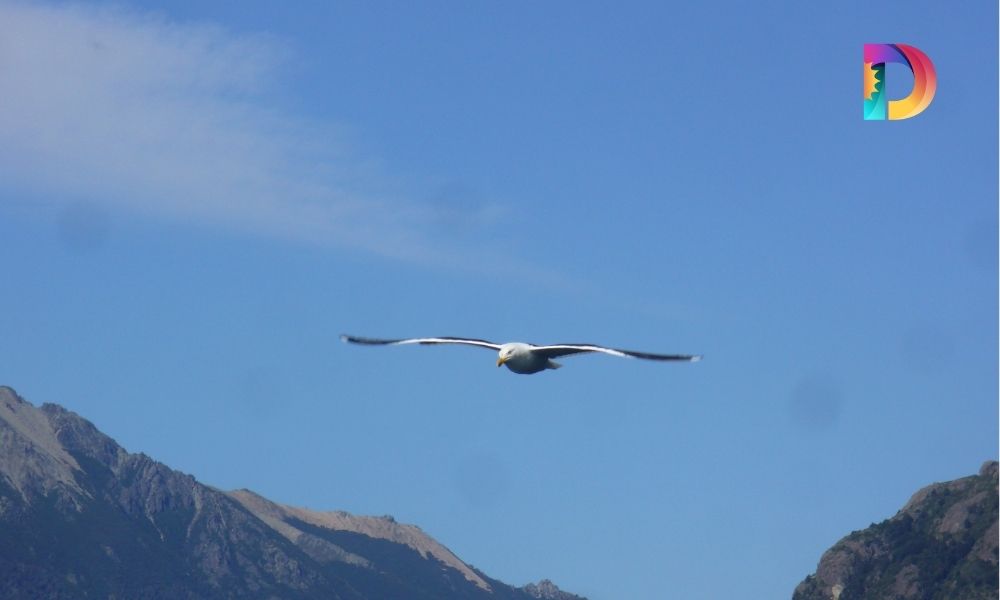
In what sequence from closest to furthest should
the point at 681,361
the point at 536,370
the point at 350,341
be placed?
1. the point at 681,361
2. the point at 536,370
3. the point at 350,341

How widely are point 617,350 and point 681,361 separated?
542 centimetres

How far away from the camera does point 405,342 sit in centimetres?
12300

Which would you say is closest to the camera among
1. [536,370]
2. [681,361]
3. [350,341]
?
[681,361]

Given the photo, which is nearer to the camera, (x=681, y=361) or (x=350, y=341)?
(x=681, y=361)

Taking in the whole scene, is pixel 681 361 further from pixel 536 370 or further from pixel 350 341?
pixel 350 341

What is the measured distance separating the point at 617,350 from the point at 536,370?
699cm

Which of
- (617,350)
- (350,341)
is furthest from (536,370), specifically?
(350,341)

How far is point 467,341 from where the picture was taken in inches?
4838

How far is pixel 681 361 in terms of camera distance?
352 ft

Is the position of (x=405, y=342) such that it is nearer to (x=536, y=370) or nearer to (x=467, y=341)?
(x=467, y=341)

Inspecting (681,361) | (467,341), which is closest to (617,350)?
(681,361)

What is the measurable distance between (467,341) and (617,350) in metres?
15.4

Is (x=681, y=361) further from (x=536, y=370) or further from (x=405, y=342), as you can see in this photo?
(x=405, y=342)

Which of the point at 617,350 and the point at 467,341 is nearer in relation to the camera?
the point at 617,350
